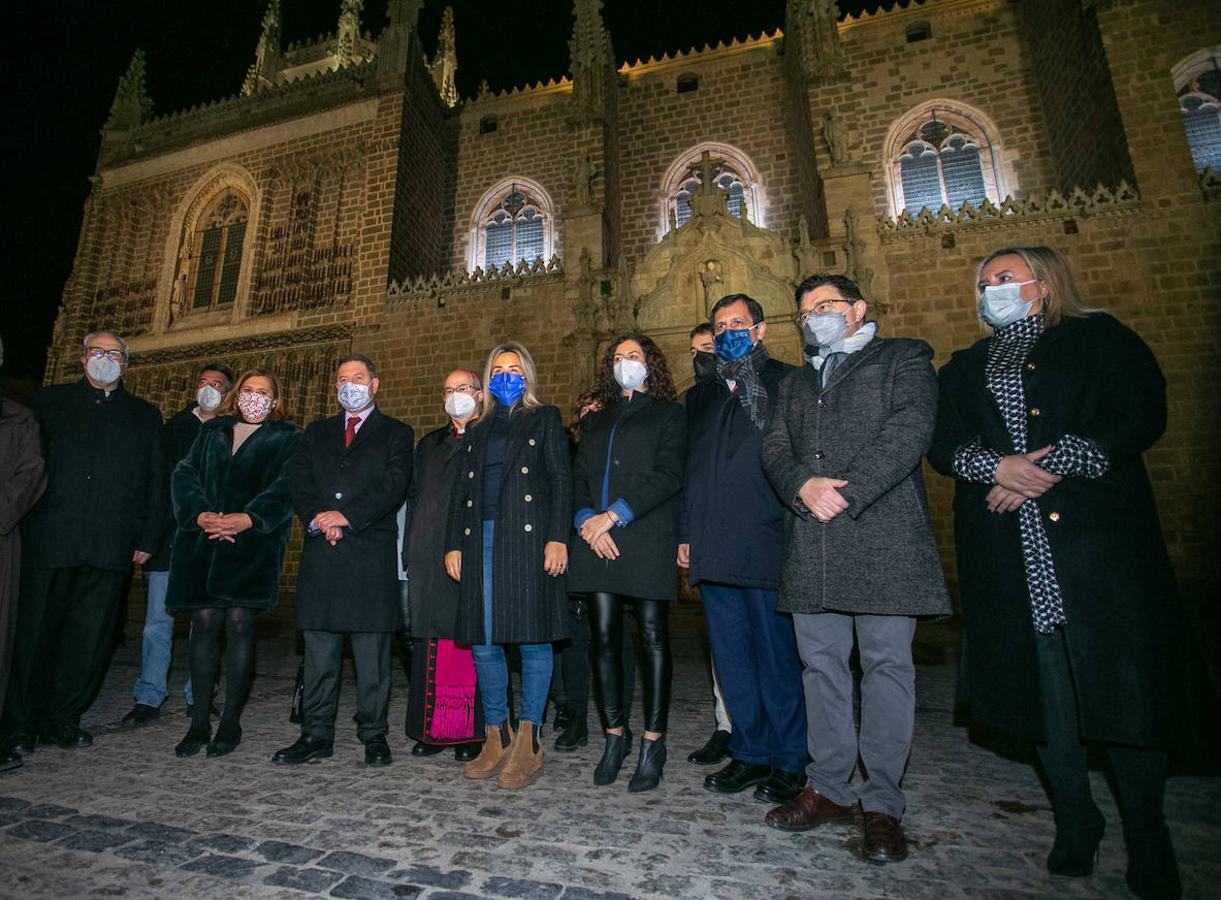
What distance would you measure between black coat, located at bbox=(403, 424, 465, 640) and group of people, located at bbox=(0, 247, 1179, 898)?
0.08 feet

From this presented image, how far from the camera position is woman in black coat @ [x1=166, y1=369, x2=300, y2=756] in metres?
3.24

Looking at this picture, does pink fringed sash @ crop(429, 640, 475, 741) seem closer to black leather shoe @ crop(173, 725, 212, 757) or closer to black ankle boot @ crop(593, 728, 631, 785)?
black ankle boot @ crop(593, 728, 631, 785)

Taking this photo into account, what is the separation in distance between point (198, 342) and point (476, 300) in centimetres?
763

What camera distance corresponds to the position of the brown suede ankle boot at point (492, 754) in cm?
275

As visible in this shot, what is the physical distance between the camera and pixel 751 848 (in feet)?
6.57

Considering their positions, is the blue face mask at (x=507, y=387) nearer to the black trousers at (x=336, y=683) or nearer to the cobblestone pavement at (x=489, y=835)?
the black trousers at (x=336, y=683)

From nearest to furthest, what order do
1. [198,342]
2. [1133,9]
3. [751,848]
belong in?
[751,848]
[1133,9]
[198,342]

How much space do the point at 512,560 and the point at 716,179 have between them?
555 inches

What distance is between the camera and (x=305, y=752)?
118 inches

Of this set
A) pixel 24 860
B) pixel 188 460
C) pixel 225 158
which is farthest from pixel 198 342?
pixel 24 860

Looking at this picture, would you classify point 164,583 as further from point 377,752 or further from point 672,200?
point 672,200

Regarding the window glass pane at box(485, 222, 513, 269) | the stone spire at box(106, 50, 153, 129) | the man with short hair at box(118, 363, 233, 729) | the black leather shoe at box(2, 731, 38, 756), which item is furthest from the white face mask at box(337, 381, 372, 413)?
the stone spire at box(106, 50, 153, 129)

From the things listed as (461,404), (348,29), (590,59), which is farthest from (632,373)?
(348,29)

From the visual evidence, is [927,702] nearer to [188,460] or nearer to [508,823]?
[508,823]
